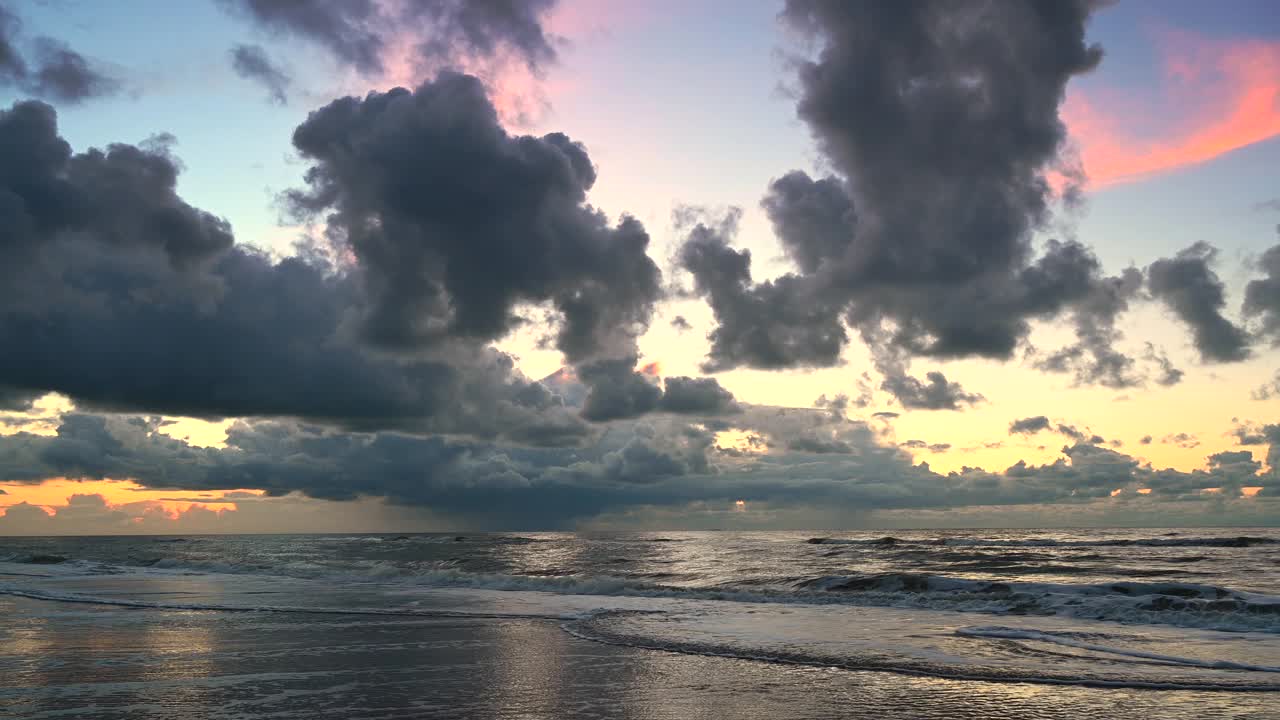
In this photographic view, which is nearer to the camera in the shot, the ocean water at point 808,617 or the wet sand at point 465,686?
the wet sand at point 465,686

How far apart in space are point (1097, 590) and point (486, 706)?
31.1 meters

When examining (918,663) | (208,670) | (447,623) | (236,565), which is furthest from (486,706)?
(236,565)

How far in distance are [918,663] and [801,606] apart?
14.3 m

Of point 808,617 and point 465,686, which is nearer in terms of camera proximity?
point 465,686

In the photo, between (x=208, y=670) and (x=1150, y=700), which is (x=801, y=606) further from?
(x=208, y=670)

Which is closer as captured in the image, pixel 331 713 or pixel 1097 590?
pixel 331 713

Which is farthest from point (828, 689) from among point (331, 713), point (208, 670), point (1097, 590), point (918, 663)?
point (1097, 590)

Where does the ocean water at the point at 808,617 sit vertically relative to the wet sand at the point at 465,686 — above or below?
below

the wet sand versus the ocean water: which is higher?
the wet sand

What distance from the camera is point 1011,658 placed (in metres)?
17.8

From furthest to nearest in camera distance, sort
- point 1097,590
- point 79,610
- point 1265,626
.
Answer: point 1097,590, point 79,610, point 1265,626

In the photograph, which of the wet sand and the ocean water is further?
the ocean water

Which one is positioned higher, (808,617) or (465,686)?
(465,686)

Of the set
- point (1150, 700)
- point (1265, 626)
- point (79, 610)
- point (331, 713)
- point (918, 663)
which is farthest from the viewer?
point (79, 610)
